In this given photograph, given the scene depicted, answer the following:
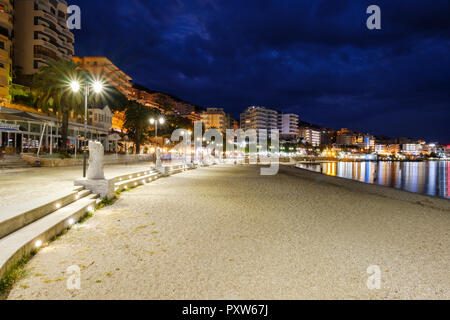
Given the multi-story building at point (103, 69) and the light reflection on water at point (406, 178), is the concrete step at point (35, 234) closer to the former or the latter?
the light reflection on water at point (406, 178)

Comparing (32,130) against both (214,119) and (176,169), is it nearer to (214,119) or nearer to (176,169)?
(176,169)

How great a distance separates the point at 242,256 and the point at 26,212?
427 centimetres

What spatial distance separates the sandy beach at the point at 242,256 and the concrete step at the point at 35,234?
0.22 m

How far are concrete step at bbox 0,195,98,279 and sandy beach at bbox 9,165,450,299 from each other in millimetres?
219

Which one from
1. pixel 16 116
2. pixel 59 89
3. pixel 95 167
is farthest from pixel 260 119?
pixel 95 167

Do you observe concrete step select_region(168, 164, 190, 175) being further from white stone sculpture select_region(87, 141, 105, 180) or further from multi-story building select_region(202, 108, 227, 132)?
multi-story building select_region(202, 108, 227, 132)

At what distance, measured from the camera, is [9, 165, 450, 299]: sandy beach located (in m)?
3.56

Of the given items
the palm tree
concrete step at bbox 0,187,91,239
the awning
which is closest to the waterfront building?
the awning

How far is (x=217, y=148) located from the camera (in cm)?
9200

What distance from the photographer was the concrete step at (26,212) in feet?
15.8

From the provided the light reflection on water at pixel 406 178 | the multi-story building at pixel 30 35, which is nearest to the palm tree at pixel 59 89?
the light reflection on water at pixel 406 178
